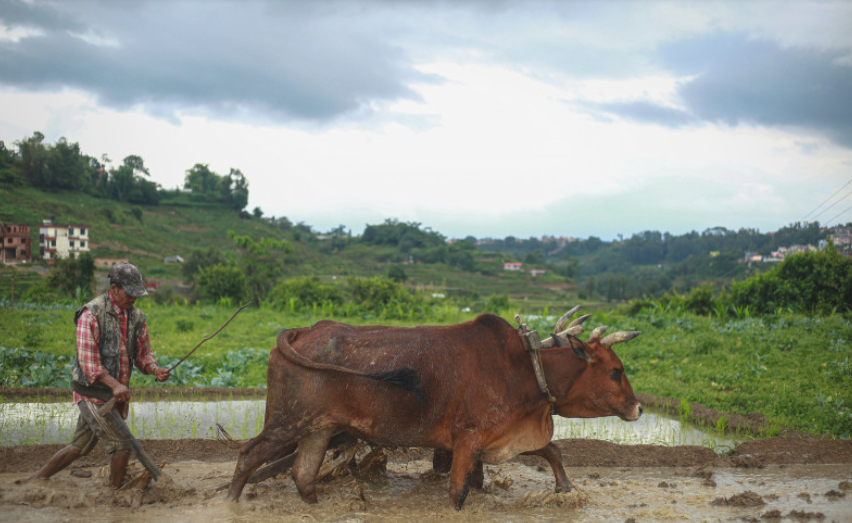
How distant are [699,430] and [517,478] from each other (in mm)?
3961

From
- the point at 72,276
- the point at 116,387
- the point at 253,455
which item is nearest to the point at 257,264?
the point at 72,276

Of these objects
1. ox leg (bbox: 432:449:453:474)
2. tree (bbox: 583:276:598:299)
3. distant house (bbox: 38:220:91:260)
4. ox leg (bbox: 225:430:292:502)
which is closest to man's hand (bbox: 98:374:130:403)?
ox leg (bbox: 225:430:292:502)

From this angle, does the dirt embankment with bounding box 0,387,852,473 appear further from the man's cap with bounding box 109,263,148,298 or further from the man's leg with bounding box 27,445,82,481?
the man's cap with bounding box 109,263,148,298

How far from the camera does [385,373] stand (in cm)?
525

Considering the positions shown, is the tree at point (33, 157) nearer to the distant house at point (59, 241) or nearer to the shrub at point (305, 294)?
the distant house at point (59, 241)

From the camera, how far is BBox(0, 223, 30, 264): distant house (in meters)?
20.6

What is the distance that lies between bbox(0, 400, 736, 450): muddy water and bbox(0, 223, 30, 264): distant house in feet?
46.0

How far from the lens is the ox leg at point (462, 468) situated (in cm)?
534

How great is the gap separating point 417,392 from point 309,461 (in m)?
1.12

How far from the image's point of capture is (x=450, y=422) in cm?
546

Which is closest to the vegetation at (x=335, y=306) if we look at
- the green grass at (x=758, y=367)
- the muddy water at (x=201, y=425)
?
the green grass at (x=758, y=367)

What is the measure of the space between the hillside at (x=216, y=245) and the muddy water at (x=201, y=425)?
14.3 m

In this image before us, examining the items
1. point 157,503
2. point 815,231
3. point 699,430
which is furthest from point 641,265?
point 157,503

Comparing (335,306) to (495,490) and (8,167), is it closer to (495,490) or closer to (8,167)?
(495,490)
